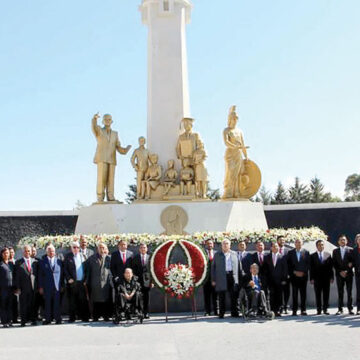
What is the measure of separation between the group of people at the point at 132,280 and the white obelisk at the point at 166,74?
593 cm

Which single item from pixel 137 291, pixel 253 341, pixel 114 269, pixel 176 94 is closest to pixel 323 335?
pixel 253 341

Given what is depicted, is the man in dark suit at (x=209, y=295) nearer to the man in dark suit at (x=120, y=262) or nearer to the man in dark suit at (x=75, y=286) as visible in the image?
the man in dark suit at (x=120, y=262)

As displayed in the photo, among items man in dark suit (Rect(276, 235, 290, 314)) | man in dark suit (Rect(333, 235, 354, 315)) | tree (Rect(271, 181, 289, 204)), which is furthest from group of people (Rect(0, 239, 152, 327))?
tree (Rect(271, 181, 289, 204))

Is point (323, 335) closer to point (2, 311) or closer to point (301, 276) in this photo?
point (301, 276)

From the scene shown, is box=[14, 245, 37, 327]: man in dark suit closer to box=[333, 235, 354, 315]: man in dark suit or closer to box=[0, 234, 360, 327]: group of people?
box=[0, 234, 360, 327]: group of people

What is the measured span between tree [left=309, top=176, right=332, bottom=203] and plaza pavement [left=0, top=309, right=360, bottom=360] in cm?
3009

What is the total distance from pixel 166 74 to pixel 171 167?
2731 mm

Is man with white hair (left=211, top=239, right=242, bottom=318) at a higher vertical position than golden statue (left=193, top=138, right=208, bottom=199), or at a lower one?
lower

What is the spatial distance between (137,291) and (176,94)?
7664 mm

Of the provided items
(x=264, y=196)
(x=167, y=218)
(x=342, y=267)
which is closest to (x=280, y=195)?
(x=264, y=196)

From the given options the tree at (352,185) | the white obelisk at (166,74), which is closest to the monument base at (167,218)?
the white obelisk at (166,74)

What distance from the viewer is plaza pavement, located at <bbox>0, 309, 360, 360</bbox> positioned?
6.47m

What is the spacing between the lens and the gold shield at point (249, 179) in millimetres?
15695

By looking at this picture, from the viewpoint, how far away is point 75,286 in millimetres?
9867
